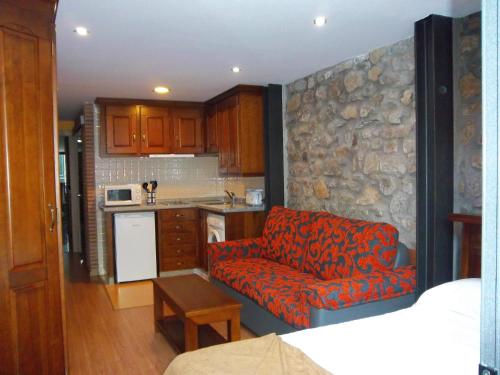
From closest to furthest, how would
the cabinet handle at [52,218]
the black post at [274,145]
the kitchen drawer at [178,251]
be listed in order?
the cabinet handle at [52,218] < the black post at [274,145] < the kitchen drawer at [178,251]

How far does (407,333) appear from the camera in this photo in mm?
1867

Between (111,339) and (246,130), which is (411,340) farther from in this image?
(246,130)

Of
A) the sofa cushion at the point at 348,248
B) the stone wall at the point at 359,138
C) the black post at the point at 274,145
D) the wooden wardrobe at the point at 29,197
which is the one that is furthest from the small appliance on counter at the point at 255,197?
the wooden wardrobe at the point at 29,197

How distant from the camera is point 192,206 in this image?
216 inches

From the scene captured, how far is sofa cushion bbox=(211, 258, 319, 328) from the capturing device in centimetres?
274

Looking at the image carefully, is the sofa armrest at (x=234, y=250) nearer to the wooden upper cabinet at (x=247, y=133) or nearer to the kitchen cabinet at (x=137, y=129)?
the wooden upper cabinet at (x=247, y=133)

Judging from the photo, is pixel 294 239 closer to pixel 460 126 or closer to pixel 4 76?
pixel 460 126

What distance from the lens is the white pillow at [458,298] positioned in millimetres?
2014

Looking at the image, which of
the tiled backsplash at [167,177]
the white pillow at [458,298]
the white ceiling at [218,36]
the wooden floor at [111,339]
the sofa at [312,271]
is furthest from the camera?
the tiled backsplash at [167,177]

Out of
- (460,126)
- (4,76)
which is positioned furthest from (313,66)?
(4,76)

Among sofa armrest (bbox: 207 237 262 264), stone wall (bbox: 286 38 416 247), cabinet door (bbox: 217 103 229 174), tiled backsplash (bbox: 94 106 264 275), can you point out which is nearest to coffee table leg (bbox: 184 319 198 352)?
sofa armrest (bbox: 207 237 262 264)

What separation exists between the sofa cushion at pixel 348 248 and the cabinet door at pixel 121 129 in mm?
2871

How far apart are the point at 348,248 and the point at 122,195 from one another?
3.34m

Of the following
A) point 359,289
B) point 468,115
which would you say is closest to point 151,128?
point 359,289
